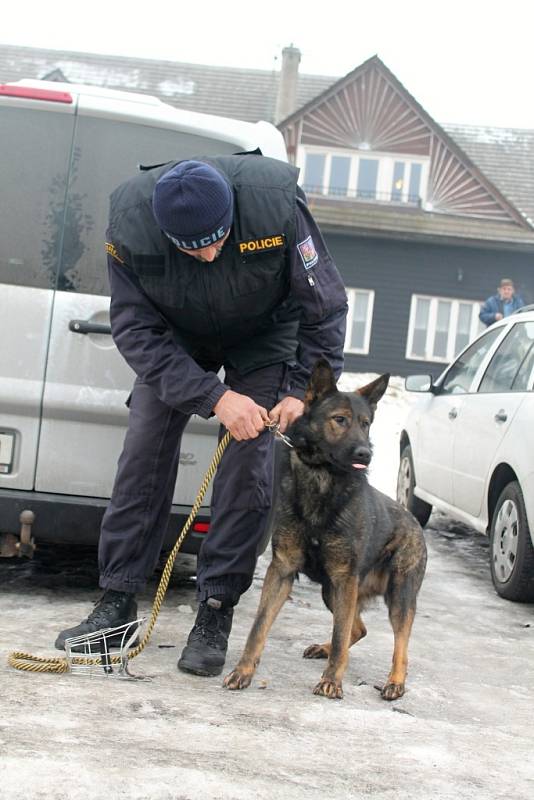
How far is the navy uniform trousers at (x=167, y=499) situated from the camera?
4105mm

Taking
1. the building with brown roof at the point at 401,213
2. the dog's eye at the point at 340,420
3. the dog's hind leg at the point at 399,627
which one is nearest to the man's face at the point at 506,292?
the building with brown roof at the point at 401,213

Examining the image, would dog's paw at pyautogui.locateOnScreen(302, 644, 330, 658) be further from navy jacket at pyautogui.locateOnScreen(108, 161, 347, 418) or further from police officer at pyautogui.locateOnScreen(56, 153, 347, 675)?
navy jacket at pyautogui.locateOnScreen(108, 161, 347, 418)

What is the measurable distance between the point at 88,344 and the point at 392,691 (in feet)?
6.53

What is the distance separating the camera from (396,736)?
3367 millimetres

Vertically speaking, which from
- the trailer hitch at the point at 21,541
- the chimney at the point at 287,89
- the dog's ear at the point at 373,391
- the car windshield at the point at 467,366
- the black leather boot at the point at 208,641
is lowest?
the black leather boot at the point at 208,641

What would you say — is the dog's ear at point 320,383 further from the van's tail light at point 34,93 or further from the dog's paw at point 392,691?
the van's tail light at point 34,93

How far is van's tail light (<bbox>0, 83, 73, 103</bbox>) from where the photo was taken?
4.68 metres

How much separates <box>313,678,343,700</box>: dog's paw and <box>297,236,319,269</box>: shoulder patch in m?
1.51

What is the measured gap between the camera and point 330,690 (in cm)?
375

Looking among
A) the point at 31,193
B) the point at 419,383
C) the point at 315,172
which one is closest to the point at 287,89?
the point at 315,172

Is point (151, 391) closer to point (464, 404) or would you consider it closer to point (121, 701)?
point (121, 701)

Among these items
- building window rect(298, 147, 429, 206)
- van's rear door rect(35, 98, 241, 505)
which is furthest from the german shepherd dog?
building window rect(298, 147, 429, 206)

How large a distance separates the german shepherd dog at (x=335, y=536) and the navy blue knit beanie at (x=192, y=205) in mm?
657

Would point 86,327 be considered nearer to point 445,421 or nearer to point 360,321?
point 445,421
